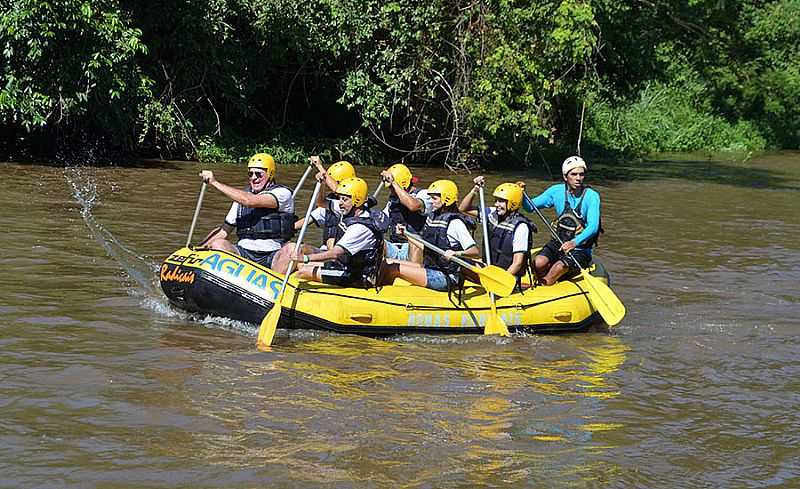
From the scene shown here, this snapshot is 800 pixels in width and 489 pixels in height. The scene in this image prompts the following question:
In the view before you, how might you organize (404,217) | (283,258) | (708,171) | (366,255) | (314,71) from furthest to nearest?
1. (708,171)
2. (314,71)
3. (404,217)
4. (283,258)
5. (366,255)

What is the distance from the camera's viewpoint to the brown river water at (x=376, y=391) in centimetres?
593

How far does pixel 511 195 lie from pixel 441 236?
2.40 feet

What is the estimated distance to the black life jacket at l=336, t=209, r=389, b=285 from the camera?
28.6 feet

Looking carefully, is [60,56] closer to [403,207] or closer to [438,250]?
[403,207]

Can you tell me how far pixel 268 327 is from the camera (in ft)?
27.1

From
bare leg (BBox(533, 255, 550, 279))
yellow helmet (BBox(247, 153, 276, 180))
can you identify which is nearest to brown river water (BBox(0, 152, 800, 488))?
bare leg (BBox(533, 255, 550, 279))

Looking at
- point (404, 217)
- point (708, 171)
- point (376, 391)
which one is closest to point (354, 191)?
point (404, 217)

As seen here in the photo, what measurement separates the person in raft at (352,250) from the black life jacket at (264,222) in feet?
1.21

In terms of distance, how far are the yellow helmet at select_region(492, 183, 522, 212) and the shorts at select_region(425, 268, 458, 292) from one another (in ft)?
2.62

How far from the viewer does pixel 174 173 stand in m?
18.3

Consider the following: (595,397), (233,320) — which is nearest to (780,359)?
(595,397)

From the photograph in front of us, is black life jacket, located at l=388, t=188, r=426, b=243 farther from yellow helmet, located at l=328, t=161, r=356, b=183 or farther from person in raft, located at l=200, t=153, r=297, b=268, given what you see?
person in raft, located at l=200, t=153, r=297, b=268

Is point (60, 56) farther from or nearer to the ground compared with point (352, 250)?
farther from the ground

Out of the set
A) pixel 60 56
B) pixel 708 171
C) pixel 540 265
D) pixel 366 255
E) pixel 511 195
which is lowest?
pixel 708 171
